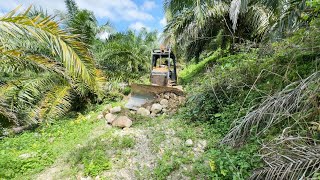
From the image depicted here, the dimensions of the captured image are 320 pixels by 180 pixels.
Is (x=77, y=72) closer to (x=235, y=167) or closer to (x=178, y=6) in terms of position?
(x=235, y=167)

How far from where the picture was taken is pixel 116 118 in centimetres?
561

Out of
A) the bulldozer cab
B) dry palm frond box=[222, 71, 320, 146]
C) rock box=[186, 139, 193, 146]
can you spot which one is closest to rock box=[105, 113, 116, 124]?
rock box=[186, 139, 193, 146]

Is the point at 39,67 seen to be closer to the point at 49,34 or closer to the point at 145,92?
the point at 49,34

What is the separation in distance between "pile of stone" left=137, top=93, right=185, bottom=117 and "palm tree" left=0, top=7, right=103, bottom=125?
1.65m

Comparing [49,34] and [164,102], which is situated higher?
[49,34]

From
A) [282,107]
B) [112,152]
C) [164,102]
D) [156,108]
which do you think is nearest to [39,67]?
[112,152]

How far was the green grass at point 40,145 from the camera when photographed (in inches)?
155

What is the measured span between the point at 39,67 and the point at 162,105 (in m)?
3.22

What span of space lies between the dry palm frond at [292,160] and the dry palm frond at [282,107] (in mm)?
370

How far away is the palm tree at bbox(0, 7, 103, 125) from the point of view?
329 cm

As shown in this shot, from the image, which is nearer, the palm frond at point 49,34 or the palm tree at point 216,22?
the palm frond at point 49,34

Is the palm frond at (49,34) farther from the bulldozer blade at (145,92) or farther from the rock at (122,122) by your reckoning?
the bulldozer blade at (145,92)

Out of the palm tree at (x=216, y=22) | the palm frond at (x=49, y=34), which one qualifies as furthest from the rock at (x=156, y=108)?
the palm tree at (x=216, y=22)

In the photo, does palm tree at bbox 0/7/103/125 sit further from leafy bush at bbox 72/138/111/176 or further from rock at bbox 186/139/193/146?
rock at bbox 186/139/193/146
